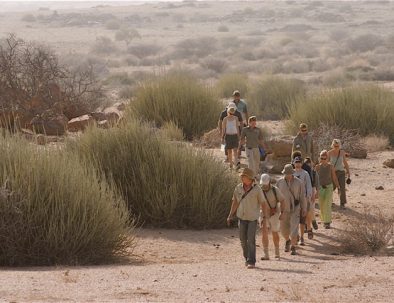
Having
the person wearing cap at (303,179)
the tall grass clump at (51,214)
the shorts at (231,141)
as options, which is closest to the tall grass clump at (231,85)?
the shorts at (231,141)

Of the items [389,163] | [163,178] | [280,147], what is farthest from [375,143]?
[163,178]

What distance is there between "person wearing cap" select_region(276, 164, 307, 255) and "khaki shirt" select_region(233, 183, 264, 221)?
3.62 feet

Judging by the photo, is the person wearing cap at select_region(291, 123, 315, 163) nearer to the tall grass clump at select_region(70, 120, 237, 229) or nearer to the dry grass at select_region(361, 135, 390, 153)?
the tall grass clump at select_region(70, 120, 237, 229)

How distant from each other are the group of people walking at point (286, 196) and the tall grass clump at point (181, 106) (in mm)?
8453

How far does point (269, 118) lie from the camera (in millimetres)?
31781

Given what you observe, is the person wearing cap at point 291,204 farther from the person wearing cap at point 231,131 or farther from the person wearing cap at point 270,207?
the person wearing cap at point 231,131

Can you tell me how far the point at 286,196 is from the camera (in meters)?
13.5

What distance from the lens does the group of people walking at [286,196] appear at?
12320 millimetres

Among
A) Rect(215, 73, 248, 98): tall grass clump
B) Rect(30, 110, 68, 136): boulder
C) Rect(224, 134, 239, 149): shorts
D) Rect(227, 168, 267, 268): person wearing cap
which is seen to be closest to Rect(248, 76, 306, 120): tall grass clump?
Rect(215, 73, 248, 98): tall grass clump

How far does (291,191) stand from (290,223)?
19.8 inches

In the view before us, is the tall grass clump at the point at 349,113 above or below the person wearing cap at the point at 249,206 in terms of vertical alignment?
below

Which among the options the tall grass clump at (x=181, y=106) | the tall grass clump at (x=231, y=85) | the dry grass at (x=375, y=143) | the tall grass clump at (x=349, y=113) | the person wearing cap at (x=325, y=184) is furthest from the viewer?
the tall grass clump at (x=231, y=85)

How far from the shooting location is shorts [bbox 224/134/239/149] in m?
19.0

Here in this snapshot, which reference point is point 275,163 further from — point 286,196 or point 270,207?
point 270,207
